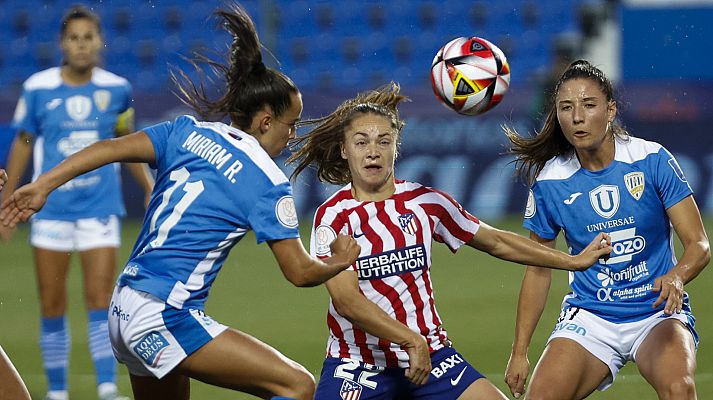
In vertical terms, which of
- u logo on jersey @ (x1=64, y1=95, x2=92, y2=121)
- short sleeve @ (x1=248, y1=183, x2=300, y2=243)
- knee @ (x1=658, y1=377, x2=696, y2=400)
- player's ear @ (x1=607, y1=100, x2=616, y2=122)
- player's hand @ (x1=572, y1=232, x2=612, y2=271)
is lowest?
knee @ (x1=658, y1=377, x2=696, y2=400)

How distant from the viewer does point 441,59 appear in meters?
6.24

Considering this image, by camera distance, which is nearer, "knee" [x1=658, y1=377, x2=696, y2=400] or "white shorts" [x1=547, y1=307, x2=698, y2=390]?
"knee" [x1=658, y1=377, x2=696, y2=400]

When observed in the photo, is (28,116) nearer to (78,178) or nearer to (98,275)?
(78,178)

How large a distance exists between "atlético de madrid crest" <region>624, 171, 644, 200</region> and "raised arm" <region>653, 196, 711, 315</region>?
15cm

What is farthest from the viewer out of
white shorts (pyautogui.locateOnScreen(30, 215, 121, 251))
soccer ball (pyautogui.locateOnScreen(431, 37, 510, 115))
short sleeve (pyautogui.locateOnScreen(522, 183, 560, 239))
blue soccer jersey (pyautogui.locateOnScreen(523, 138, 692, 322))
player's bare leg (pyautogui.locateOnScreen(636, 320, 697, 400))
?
white shorts (pyautogui.locateOnScreen(30, 215, 121, 251))

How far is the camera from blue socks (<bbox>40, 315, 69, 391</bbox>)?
6668 millimetres

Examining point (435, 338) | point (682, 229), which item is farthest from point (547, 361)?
point (682, 229)

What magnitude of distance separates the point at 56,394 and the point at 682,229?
3.72 meters

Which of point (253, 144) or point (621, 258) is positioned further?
point (621, 258)

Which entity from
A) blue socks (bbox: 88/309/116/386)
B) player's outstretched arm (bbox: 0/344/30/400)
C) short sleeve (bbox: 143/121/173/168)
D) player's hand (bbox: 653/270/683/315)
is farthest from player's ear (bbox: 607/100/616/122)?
blue socks (bbox: 88/309/116/386)

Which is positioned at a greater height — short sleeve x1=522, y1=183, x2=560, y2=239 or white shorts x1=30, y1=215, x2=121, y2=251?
short sleeve x1=522, y1=183, x2=560, y2=239

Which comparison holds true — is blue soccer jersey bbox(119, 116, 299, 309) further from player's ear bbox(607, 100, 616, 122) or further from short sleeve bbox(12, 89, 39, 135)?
short sleeve bbox(12, 89, 39, 135)

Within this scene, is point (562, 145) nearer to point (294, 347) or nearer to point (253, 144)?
point (253, 144)

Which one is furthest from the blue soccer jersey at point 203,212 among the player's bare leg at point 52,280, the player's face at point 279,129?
the player's bare leg at point 52,280
